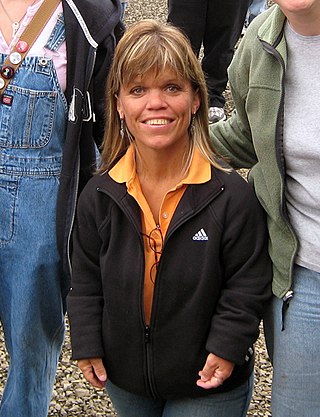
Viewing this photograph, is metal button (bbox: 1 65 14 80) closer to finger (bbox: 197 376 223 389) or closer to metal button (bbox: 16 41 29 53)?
metal button (bbox: 16 41 29 53)

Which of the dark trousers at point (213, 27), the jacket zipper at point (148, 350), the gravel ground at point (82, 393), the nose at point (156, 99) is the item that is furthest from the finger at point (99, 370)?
the dark trousers at point (213, 27)

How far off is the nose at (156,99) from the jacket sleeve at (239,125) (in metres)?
0.27

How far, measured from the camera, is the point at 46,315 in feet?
9.31

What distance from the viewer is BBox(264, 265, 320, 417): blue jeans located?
91.3 inches

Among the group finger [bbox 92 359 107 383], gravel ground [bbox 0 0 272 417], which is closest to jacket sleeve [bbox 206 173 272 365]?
finger [bbox 92 359 107 383]

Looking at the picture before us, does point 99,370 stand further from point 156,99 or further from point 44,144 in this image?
point 156,99

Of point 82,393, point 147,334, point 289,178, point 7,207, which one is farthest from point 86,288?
point 82,393

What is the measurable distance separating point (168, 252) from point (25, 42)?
807 mm

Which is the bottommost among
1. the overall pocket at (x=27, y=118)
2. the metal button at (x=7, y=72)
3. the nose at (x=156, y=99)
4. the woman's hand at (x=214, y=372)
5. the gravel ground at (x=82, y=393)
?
the gravel ground at (x=82, y=393)

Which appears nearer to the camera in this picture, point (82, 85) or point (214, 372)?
point (214, 372)

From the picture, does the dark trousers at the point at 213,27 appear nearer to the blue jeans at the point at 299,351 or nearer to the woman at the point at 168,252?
the woman at the point at 168,252

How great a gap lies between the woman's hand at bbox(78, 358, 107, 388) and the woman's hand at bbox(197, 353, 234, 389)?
12.6 inches

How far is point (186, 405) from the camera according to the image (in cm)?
249

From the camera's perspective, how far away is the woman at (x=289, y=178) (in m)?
2.24
